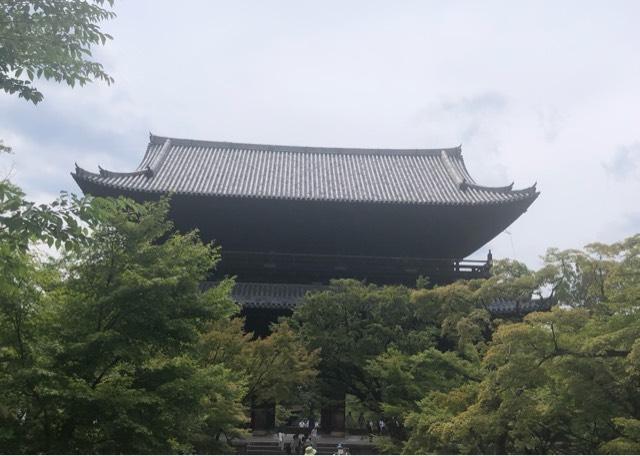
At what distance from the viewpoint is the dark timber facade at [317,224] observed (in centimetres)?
2408

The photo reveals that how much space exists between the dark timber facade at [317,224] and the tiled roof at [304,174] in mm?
83

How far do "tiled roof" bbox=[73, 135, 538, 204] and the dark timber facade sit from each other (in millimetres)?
83

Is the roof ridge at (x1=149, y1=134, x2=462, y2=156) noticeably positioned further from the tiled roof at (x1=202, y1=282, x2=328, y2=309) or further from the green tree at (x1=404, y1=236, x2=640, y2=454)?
the green tree at (x1=404, y1=236, x2=640, y2=454)

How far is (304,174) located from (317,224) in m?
4.26

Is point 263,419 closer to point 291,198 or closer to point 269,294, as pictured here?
point 269,294

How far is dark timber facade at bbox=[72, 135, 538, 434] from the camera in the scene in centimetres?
2408

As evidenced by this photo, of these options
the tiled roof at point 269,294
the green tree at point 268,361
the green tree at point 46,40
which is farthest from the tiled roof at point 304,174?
the green tree at point 46,40

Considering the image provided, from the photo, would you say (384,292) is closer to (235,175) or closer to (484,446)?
(484,446)

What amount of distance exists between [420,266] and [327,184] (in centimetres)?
559

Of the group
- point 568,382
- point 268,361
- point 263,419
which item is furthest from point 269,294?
point 568,382

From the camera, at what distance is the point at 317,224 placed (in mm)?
25000

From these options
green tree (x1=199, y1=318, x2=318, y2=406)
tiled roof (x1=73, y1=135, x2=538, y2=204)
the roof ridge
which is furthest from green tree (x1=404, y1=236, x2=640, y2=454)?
the roof ridge

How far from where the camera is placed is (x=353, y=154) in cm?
3244

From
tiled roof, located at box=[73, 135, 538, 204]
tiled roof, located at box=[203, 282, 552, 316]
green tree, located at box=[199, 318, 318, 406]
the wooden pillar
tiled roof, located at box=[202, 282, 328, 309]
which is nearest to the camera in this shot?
green tree, located at box=[199, 318, 318, 406]
